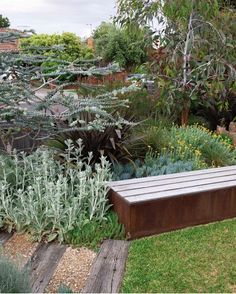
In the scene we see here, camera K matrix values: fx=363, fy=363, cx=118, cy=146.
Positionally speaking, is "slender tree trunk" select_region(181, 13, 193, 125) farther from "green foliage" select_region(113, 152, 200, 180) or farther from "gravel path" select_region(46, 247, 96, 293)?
"gravel path" select_region(46, 247, 96, 293)

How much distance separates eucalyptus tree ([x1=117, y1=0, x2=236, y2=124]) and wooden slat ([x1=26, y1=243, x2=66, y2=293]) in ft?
9.94

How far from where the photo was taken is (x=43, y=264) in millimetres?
2346

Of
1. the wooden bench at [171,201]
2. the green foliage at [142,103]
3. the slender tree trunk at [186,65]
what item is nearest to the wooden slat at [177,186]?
the wooden bench at [171,201]

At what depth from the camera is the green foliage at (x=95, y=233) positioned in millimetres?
2613

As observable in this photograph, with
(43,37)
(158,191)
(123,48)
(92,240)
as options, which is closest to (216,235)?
(158,191)

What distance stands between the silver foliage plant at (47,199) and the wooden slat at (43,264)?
81 mm

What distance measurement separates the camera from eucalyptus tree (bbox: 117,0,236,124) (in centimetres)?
524

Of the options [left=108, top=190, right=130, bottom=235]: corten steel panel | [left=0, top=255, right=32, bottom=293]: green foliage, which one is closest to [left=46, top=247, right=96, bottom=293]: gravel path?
[left=108, top=190, right=130, bottom=235]: corten steel panel

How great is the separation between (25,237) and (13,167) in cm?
65

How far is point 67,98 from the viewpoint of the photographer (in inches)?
123

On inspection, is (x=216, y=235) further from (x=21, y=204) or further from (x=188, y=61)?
(x=188, y=61)

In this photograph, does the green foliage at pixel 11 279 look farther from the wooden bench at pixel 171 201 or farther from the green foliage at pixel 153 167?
the green foliage at pixel 153 167

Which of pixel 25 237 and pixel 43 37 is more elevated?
pixel 43 37

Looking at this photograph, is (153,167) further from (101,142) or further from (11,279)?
(11,279)
